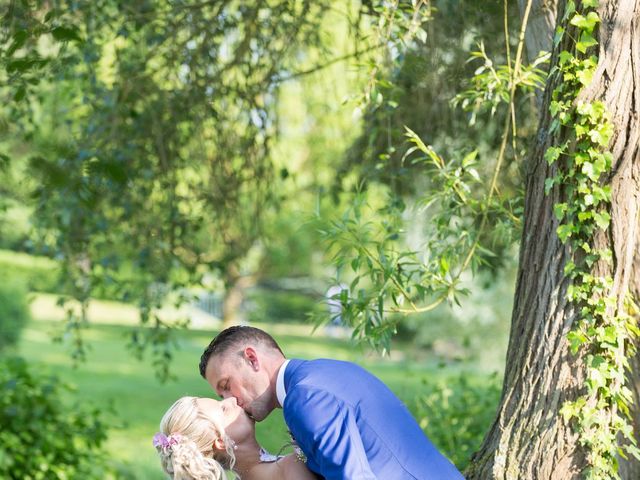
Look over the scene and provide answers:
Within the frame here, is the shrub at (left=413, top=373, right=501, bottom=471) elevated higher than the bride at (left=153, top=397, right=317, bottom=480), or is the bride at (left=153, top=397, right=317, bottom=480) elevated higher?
the bride at (left=153, top=397, right=317, bottom=480)

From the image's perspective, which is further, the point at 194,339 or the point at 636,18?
the point at 194,339

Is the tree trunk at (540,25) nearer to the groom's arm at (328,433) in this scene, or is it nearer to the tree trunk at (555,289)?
the tree trunk at (555,289)

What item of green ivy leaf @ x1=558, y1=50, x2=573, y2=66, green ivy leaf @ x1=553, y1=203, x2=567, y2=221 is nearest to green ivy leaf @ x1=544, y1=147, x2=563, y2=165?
green ivy leaf @ x1=553, y1=203, x2=567, y2=221

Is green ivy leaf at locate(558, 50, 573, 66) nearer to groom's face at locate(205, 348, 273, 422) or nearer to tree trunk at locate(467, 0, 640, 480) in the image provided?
tree trunk at locate(467, 0, 640, 480)

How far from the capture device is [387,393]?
3.01 m

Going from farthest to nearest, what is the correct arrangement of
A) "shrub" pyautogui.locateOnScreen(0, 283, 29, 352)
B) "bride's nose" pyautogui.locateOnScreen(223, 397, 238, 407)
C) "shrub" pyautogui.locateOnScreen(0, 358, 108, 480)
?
1. "shrub" pyautogui.locateOnScreen(0, 283, 29, 352)
2. "shrub" pyautogui.locateOnScreen(0, 358, 108, 480)
3. "bride's nose" pyautogui.locateOnScreen(223, 397, 238, 407)

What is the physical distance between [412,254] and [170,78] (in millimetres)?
3819

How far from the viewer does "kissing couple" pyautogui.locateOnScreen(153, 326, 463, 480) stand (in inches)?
108

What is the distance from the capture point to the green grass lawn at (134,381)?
900 cm

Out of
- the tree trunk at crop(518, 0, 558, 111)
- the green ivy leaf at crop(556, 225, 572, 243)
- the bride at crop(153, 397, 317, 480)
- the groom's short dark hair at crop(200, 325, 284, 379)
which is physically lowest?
the bride at crop(153, 397, 317, 480)

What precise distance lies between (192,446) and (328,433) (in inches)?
22.2

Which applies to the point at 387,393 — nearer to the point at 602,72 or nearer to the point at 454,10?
the point at 602,72

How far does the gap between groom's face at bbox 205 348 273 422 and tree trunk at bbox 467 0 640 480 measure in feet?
2.95

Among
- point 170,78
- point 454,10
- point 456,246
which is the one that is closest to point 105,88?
point 170,78
